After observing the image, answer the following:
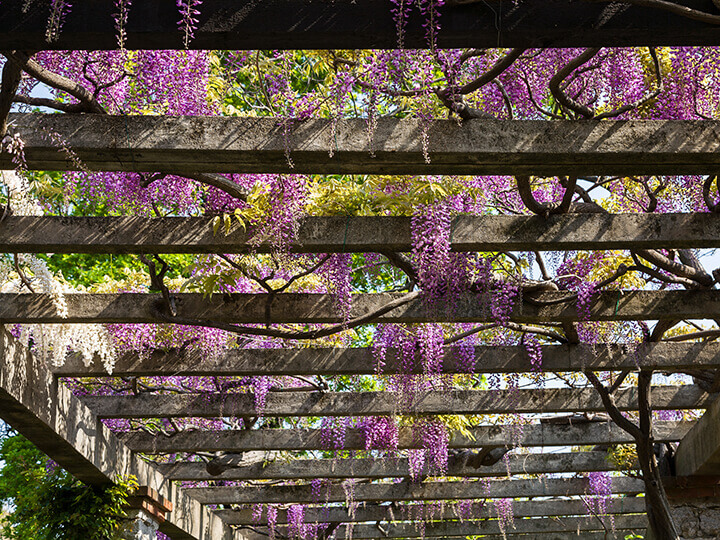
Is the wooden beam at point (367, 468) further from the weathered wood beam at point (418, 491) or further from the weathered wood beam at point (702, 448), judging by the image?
the weathered wood beam at point (702, 448)

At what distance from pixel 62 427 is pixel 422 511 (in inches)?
241

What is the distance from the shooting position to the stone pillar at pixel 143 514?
23.0ft

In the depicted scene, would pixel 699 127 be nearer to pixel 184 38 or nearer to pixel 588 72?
pixel 588 72

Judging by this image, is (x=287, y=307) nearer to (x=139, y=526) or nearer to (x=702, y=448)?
(x=139, y=526)

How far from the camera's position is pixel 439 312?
466cm

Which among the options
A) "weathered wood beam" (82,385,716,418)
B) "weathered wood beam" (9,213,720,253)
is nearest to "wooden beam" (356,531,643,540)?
"weathered wood beam" (82,385,716,418)

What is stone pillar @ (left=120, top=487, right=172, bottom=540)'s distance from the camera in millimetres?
7004

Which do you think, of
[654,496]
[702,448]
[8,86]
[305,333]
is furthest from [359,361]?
[8,86]

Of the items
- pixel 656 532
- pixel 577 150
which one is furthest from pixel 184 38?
pixel 656 532

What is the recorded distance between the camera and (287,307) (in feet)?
15.3

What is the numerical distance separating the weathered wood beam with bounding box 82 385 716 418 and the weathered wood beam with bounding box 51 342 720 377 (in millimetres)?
943

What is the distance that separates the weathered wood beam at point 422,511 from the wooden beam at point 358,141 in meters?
7.99

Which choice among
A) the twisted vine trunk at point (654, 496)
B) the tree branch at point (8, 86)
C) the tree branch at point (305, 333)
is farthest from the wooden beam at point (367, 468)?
the tree branch at point (8, 86)

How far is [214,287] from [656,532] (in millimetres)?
4189
